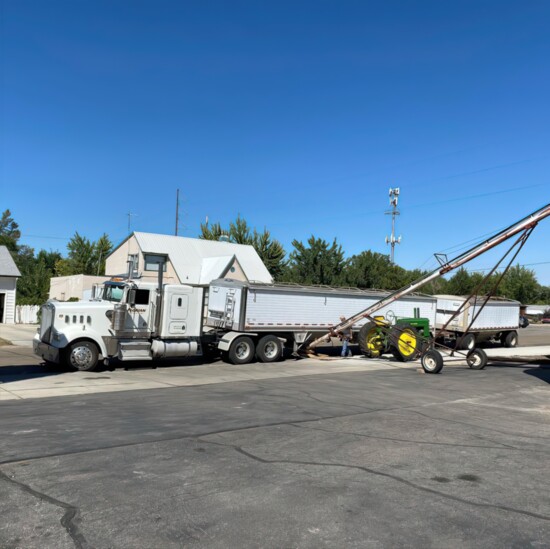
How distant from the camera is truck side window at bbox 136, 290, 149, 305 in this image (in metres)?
16.8

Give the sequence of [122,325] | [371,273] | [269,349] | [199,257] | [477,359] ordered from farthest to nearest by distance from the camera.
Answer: [371,273] → [199,257] → [269,349] → [477,359] → [122,325]

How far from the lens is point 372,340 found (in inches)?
878

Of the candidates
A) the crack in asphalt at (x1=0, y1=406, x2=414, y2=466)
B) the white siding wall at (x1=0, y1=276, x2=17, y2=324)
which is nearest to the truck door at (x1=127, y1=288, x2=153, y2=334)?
the crack in asphalt at (x1=0, y1=406, x2=414, y2=466)

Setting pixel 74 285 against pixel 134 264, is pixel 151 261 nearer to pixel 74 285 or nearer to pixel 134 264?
pixel 74 285

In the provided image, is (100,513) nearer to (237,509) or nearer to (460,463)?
(237,509)

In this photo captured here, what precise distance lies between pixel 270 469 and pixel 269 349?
14104 millimetres

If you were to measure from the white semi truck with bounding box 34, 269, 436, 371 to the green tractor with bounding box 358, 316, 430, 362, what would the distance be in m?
0.87

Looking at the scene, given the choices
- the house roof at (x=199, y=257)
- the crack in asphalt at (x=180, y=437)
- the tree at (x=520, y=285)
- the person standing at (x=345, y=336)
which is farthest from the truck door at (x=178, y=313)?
the tree at (x=520, y=285)

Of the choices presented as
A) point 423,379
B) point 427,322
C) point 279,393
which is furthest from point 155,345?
point 427,322

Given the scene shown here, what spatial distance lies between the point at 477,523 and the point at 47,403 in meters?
8.30

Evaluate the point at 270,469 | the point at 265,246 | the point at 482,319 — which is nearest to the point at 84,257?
the point at 265,246

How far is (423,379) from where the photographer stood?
15414mm

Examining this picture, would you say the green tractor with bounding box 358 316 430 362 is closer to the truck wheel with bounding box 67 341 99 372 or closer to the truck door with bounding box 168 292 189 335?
the truck door with bounding box 168 292 189 335

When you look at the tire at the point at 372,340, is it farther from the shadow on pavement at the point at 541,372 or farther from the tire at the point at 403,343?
the shadow on pavement at the point at 541,372
